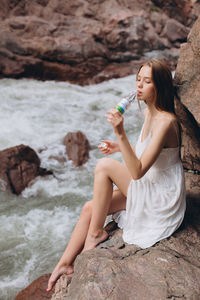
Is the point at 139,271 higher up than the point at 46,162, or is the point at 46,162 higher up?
the point at 139,271

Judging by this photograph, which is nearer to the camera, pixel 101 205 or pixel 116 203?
pixel 101 205

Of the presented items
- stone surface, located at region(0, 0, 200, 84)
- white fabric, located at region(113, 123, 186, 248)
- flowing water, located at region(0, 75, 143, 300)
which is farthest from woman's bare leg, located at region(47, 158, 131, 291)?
stone surface, located at region(0, 0, 200, 84)

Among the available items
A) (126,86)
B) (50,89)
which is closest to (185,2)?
(126,86)

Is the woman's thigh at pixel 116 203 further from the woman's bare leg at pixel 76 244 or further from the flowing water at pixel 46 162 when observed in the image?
the flowing water at pixel 46 162

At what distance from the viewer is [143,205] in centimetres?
227

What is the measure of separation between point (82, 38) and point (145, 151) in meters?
7.22

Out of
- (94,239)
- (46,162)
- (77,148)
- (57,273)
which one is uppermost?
(94,239)

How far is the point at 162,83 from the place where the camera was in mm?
2172

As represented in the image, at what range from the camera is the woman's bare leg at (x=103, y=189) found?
2316mm

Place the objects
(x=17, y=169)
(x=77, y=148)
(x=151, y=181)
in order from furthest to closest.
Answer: (x=77, y=148) → (x=17, y=169) → (x=151, y=181)

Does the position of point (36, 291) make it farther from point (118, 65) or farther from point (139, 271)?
point (118, 65)

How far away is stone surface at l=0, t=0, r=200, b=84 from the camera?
8.08 metres

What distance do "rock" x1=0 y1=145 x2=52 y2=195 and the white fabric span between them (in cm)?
256

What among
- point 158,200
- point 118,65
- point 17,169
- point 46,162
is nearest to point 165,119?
point 158,200
